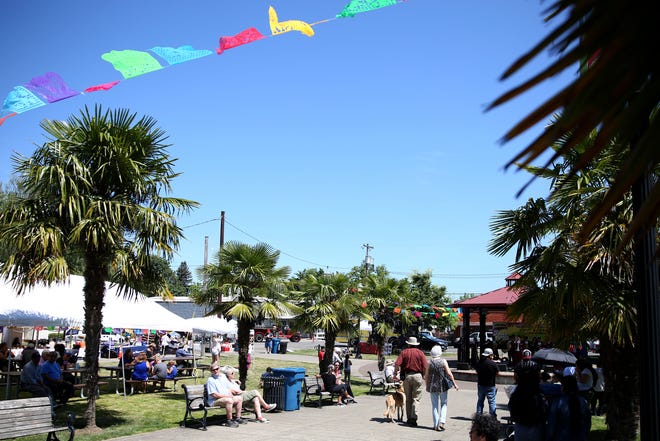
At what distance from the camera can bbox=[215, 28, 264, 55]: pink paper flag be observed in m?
11.4

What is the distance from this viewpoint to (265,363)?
105 ft

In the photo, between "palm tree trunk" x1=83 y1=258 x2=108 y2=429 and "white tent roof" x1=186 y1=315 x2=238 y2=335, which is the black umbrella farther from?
"white tent roof" x1=186 y1=315 x2=238 y2=335

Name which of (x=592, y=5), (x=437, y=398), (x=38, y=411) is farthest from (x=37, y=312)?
(x=592, y=5)

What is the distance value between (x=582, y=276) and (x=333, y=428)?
6.33 meters

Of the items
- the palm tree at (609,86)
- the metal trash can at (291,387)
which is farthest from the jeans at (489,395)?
the palm tree at (609,86)

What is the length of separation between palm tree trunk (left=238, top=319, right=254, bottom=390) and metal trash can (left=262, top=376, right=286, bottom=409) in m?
2.70

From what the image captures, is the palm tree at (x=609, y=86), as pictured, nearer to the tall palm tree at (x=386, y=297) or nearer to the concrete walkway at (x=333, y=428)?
the concrete walkway at (x=333, y=428)

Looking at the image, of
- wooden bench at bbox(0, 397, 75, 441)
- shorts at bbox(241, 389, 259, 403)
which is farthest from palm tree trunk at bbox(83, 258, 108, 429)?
shorts at bbox(241, 389, 259, 403)

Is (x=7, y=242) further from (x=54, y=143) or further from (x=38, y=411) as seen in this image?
(x=38, y=411)

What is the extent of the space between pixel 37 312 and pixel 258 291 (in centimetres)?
591

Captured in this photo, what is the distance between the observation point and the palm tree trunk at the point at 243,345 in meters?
17.9

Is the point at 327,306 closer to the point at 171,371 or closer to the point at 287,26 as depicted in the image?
the point at 171,371

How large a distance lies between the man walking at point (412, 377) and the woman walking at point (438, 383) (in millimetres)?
628

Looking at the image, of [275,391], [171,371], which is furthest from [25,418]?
[171,371]
